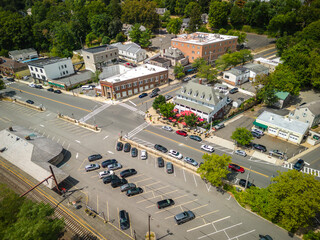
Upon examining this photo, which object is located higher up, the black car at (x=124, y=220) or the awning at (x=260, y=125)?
the awning at (x=260, y=125)

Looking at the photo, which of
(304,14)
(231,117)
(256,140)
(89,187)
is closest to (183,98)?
(231,117)

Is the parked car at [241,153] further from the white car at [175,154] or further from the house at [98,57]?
the house at [98,57]

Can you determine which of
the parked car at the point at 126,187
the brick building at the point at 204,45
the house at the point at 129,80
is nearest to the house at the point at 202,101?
the house at the point at 129,80

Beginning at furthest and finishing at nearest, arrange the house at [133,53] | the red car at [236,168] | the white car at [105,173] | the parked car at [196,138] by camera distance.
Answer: the house at [133,53], the parked car at [196,138], the red car at [236,168], the white car at [105,173]

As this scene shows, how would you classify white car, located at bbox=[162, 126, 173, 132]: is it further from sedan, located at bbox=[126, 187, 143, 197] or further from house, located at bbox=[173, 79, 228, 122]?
sedan, located at bbox=[126, 187, 143, 197]

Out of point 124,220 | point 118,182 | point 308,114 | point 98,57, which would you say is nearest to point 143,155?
point 118,182

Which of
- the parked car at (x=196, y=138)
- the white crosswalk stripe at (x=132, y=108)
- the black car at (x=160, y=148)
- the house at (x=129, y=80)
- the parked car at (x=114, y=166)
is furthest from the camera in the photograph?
the house at (x=129, y=80)

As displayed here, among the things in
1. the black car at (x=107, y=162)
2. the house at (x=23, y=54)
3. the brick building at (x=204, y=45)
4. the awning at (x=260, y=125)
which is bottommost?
the black car at (x=107, y=162)

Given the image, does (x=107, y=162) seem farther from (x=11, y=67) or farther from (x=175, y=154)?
(x=11, y=67)
